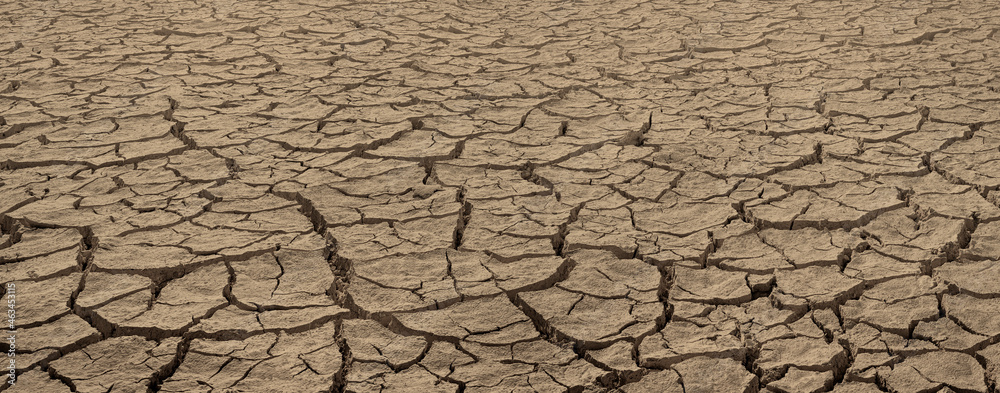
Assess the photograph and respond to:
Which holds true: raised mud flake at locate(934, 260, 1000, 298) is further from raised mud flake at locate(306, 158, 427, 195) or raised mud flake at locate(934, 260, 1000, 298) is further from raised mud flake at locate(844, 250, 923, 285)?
raised mud flake at locate(306, 158, 427, 195)

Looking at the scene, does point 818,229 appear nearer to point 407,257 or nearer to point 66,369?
point 407,257

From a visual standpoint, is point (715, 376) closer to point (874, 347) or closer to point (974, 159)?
point (874, 347)

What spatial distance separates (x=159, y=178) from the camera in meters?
2.97

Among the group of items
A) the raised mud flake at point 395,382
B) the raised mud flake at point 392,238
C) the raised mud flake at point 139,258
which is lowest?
the raised mud flake at point 395,382

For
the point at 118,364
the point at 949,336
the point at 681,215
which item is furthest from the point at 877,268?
the point at 118,364

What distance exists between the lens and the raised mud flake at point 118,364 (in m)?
1.88

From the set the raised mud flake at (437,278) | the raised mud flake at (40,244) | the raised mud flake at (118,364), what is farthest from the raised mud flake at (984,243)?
the raised mud flake at (40,244)

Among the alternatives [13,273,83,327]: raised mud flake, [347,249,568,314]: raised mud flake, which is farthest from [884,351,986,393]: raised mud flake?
[13,273,83,327]: raised mud flake

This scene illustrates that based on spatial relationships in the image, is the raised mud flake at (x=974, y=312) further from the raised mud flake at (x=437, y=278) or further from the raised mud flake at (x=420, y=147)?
the raised mud flake at (x=420, y=147)

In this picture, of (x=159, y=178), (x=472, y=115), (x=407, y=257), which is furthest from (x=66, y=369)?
(x=472, y=115)

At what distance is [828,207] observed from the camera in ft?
8.96

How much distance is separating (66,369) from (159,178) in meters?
1.16

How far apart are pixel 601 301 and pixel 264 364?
2.86 feet

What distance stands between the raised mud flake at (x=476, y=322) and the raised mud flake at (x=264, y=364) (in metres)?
0.22
